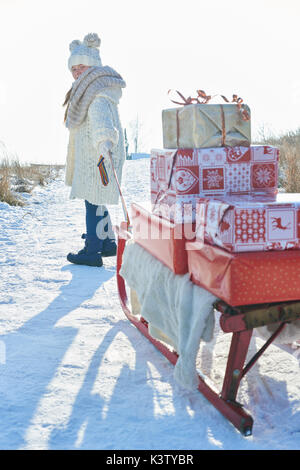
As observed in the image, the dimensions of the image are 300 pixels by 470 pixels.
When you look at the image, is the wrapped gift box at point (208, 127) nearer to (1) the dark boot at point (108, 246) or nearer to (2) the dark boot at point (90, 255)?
(2) the dark boot at point (90, 255)

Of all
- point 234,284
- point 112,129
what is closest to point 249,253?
point 234,284

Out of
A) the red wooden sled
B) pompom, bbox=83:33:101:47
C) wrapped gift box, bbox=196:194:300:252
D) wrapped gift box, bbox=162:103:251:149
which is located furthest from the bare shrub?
wrapped gift box, bbox=196:194:300:252

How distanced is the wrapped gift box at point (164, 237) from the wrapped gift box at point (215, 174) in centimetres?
5

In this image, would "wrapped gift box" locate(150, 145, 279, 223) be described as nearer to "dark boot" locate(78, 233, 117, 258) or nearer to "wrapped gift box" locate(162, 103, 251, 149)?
"wrapped gift box" locate(162, 103, 251, 149)

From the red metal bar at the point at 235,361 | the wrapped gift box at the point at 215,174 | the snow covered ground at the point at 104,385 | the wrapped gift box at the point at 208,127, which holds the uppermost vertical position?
the wrapped gift box at the point at 208,127

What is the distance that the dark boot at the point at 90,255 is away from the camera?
4.14 metres

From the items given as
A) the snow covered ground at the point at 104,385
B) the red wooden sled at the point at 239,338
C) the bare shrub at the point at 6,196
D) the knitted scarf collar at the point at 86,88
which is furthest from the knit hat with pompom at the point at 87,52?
the bare shrub at the point at 6,196

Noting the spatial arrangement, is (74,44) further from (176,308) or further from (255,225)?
(255,225)

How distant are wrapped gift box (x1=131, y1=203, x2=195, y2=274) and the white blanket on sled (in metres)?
0.04

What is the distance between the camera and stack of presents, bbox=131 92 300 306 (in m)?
1.61

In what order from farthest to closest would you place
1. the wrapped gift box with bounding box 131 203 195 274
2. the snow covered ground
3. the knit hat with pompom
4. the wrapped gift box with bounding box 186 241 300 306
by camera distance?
the knit hat with pompom
the wrapped gift box with bounding box 131 203 195 274
the snow covered ground
the wrapped gift box with bounding box 186 241 300 306

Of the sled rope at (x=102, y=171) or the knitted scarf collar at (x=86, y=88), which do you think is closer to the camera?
the sled rope at (x=102, y=171)

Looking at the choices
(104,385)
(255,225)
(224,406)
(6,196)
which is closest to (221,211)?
(255,225)

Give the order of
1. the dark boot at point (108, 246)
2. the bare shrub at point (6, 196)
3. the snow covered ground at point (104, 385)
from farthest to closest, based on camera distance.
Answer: the bare shrub at point (6, 196) → the dark boot at point (108, 246) → the snow covered ground at point (104, 385)
